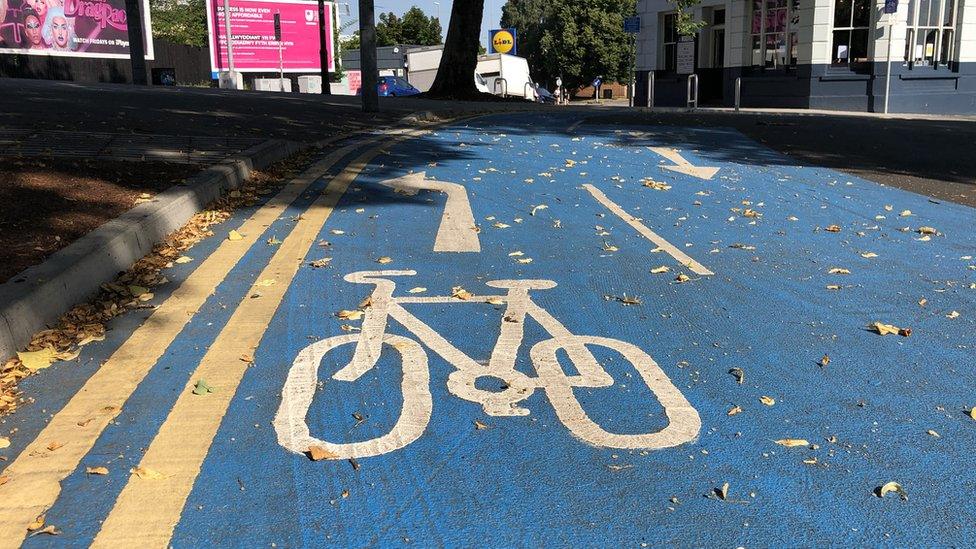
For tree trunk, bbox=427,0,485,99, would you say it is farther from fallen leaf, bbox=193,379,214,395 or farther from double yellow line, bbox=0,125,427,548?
fallen leaf, bbox=193,379,214,395

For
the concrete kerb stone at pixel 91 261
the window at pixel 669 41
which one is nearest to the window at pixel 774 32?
the window at pixel 669 41

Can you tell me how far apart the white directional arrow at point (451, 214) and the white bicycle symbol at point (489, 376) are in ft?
5.08

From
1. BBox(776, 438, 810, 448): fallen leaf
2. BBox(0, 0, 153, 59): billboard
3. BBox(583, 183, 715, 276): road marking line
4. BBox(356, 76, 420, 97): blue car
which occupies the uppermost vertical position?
BBox(0, 0, 153, 59): billboard

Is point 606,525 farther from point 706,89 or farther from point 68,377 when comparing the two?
point 706,89

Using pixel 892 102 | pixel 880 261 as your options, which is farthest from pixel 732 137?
pixel 892 102

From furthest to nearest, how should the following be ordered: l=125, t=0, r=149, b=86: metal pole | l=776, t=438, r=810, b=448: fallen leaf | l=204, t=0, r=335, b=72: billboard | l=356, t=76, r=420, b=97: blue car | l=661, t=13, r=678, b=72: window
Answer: l=204, t=0, r=335, b=72: billboard → l=356, t=76, r=420, b=97: blue car → l=661, t=13, r=678, b=72: window → l=125, t=0, r=149, b=86: metal pole → l=776, t=438, r=810, b=448: fallen leaf

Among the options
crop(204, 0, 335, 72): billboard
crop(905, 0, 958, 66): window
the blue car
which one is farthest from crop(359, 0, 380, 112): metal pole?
crop(204, 0, 335, 72): billboard

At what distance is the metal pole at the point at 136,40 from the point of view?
948 inches

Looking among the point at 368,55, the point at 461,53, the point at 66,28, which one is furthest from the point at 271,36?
the point at 368,55

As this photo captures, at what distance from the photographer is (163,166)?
8.19 metres

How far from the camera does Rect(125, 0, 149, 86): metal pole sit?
24078 mm

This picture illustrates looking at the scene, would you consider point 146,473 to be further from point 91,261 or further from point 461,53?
point 461,53

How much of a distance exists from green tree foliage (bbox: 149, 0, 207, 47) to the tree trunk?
53284mm

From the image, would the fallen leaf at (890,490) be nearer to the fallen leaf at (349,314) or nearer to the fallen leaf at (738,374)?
the fallen leaf at (738,374)
